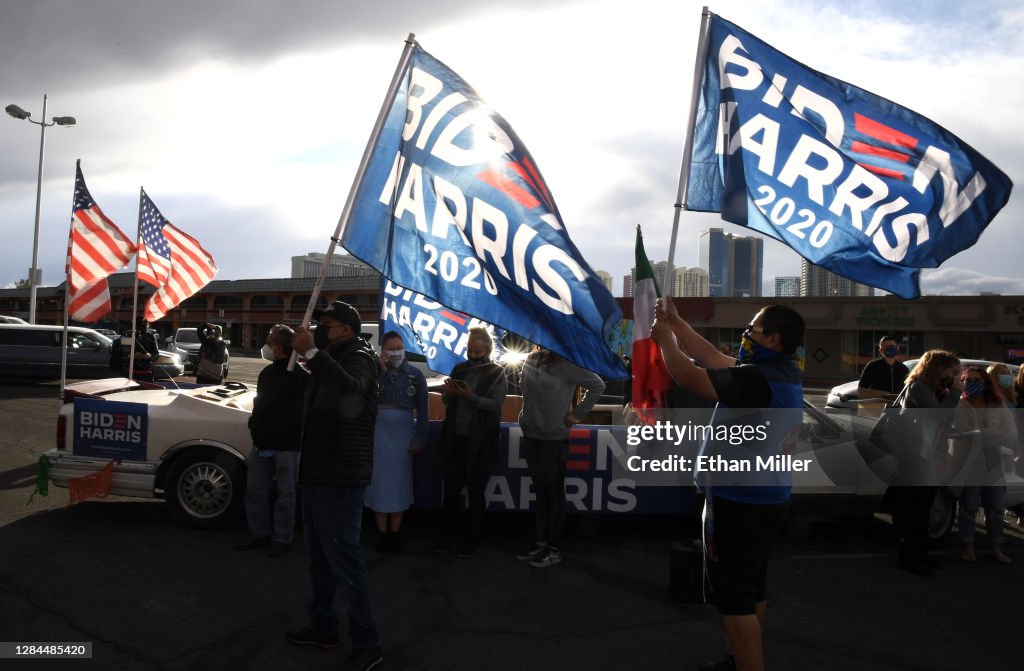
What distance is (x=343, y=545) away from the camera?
3.65 metres

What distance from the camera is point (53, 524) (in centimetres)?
605

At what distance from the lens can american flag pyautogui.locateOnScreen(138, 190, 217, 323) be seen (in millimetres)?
9125

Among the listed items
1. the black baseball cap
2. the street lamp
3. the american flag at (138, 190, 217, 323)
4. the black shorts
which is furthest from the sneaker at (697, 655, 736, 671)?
the street lamp

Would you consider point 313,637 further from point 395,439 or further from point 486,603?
point 395,439

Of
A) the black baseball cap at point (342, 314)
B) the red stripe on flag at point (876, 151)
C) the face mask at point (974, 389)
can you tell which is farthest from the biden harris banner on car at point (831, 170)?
the face mask at point (974, 389)

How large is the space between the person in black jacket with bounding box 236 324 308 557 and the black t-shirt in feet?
22.3

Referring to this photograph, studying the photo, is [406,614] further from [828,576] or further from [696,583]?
[828,576]

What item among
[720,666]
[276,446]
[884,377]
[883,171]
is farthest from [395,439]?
[884,377]

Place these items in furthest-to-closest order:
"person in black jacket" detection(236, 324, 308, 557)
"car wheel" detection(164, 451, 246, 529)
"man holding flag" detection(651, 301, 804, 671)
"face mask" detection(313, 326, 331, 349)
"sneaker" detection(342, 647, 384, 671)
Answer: "car wheel" detection(164, 451, 246, 529) → "person in black jacket" detection(236, 324, 308, 557) → "face mask" detection(313, 326, 331, 349) → "sneaker" detection(342, 647, 384, 671) → "man holding flag" detection(651, 301, 804, 671)

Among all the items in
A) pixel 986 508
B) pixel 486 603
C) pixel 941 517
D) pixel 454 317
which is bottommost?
pixel 486 603

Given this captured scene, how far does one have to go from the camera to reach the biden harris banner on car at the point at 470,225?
4.33 metres

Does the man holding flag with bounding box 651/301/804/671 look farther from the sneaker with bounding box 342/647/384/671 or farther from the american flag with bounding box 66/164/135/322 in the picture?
the american flag with bounding box 66/164/135/322

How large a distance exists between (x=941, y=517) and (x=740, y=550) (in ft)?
14.2

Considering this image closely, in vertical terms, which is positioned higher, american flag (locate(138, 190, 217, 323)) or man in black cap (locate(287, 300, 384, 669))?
american flag (locate(138, 190, 217, 323))
